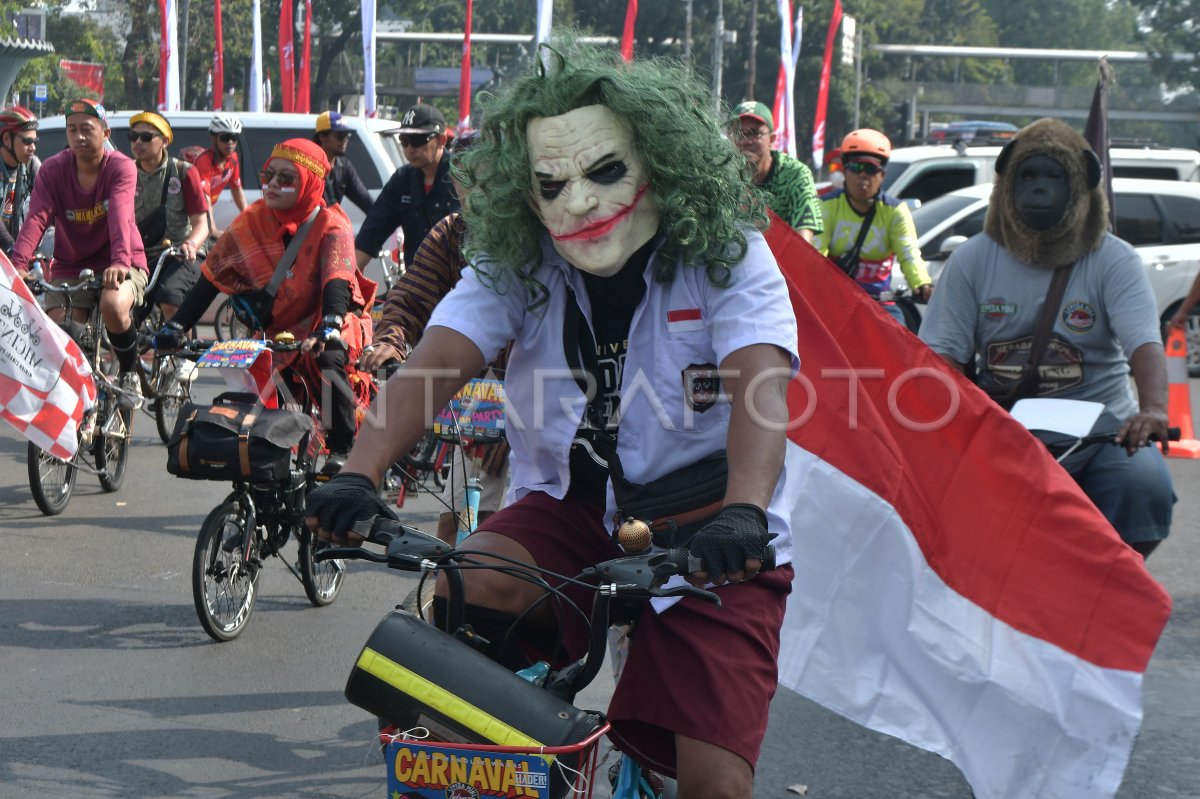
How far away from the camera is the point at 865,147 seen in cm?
891

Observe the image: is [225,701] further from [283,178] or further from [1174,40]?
[1174,40]

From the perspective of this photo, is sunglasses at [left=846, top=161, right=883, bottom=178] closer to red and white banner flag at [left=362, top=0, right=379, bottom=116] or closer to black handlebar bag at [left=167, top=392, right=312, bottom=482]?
black handlebar bag at [left=167, top=392, right=312, bottom=482]

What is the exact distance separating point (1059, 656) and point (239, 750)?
96.2 inches

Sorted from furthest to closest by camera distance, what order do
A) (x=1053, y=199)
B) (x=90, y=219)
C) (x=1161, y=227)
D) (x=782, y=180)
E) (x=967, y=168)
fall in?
(x=967, y=168)
(x=1161, y=227)
(x=90, y=219)
(x=782, y=180)
(x=1053, y=199)

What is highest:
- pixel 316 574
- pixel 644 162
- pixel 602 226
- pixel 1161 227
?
pixel 644 162

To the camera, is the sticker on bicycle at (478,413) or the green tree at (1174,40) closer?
the sticker on bicycle at (478,413)

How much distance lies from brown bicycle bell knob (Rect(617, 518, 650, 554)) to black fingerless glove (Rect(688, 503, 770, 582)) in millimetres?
141

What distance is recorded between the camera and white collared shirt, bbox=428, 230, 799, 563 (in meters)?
3.03

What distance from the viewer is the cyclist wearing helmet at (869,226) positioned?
898 centimetres

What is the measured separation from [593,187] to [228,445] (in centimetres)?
316

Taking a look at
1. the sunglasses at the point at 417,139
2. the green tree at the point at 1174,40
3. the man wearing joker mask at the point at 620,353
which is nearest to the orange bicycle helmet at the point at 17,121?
the sunglasses at the point at 417,139

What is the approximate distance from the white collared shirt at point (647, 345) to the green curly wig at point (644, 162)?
41mm

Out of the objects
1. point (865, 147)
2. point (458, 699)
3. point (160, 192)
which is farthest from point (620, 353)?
point (160, 192)

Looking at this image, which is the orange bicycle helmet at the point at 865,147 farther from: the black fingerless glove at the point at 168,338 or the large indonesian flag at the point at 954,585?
the large indonesian flag at the point at 954,585
